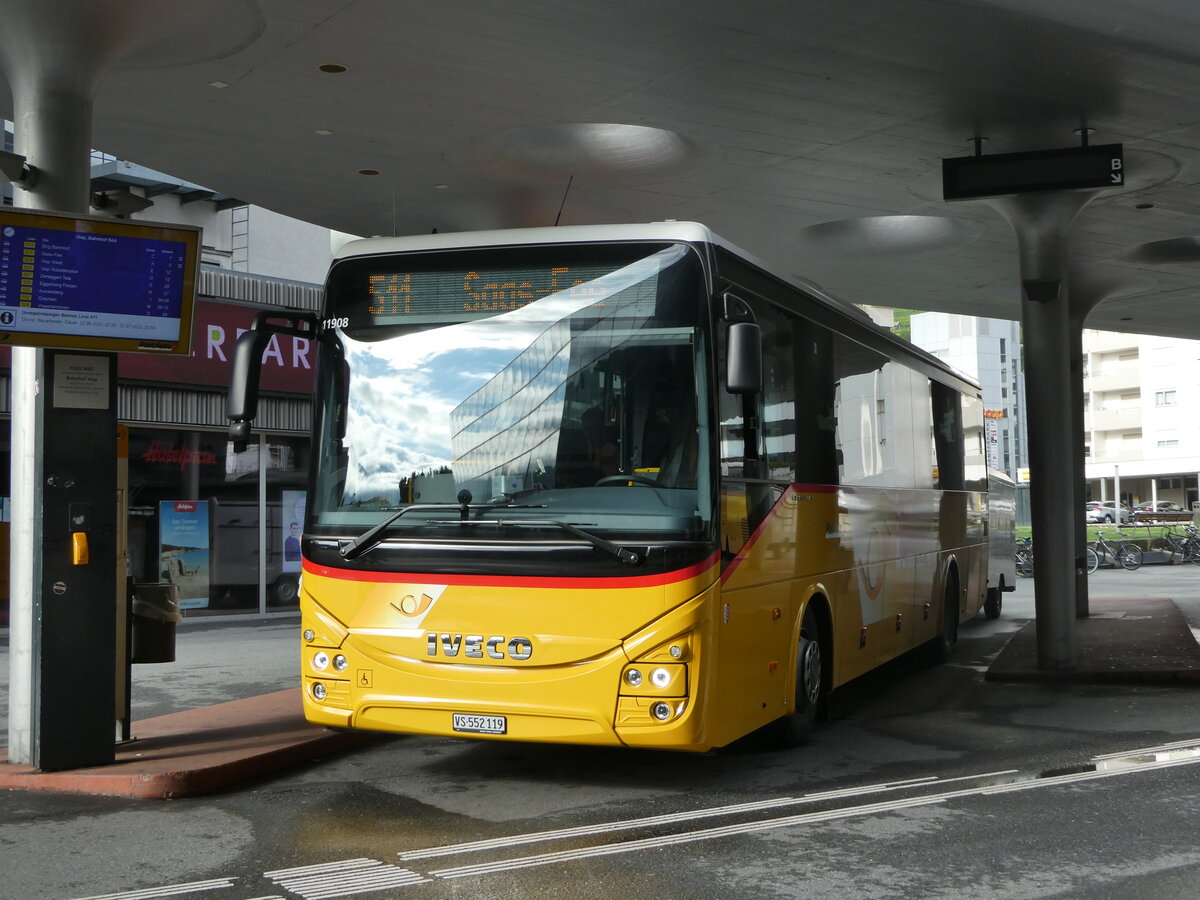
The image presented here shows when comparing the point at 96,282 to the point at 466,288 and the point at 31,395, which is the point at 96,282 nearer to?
the point at 31,395

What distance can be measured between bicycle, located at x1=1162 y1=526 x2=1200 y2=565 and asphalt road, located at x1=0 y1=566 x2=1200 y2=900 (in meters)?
32.0

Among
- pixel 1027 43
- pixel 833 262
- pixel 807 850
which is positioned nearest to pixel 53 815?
pixel 807 850

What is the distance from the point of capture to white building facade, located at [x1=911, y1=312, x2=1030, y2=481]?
278ft

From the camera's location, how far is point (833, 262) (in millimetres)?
19828

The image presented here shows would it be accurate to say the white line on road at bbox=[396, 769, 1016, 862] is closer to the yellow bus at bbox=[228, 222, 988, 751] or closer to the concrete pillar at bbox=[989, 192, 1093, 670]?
the yellow bus at bbox=[228, 222, 988, 751]

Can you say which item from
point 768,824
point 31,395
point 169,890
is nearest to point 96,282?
point 31,395

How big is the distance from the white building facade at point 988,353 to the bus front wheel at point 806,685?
7635cm

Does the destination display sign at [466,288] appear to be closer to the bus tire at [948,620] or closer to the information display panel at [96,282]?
the information display panel at [96,282]

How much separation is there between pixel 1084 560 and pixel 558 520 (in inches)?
573

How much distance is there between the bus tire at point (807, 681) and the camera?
9242 millimetres

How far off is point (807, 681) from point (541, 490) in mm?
3010

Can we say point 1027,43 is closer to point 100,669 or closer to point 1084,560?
point 100,669

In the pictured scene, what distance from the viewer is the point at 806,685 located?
30.8 feet

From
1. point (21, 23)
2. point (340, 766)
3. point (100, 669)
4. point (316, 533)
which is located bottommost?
point (340, 766)
